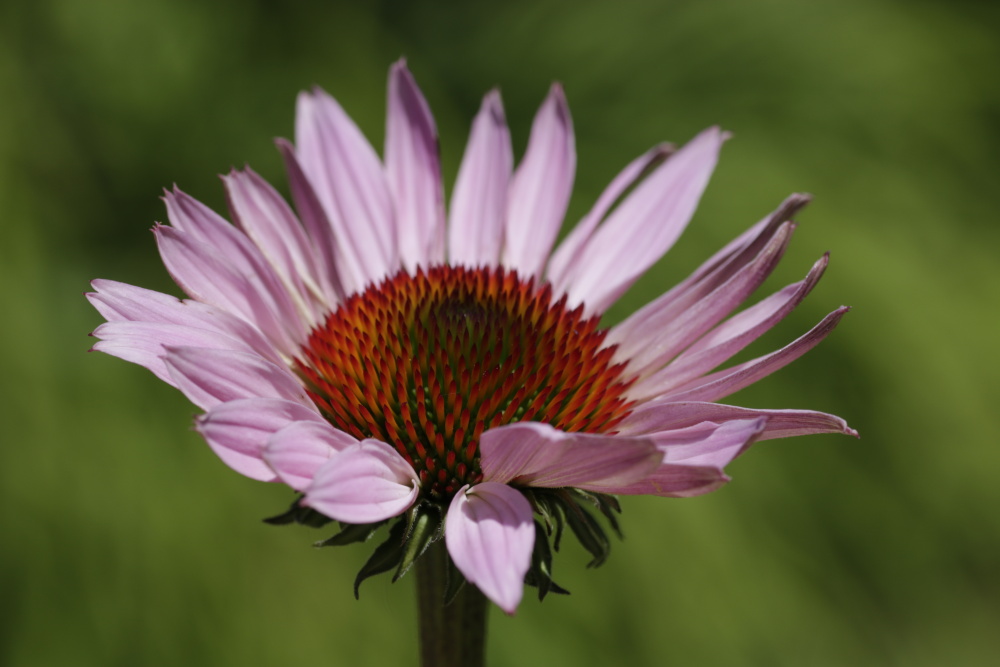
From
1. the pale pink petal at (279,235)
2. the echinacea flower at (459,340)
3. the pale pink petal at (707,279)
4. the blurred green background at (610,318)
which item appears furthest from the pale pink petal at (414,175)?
the blurred green background at (610,318)

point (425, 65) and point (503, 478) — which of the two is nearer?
point (503, 478)

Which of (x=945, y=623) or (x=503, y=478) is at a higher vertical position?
(x=503, y=478)

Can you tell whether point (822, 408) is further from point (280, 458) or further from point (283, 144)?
point (280, 458)

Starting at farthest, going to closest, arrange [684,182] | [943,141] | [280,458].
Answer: [943,141], [684,182], [280,458]

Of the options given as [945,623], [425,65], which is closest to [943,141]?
[945,623]

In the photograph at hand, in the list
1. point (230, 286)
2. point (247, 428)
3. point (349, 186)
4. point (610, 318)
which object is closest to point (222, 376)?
point (247, 428)
